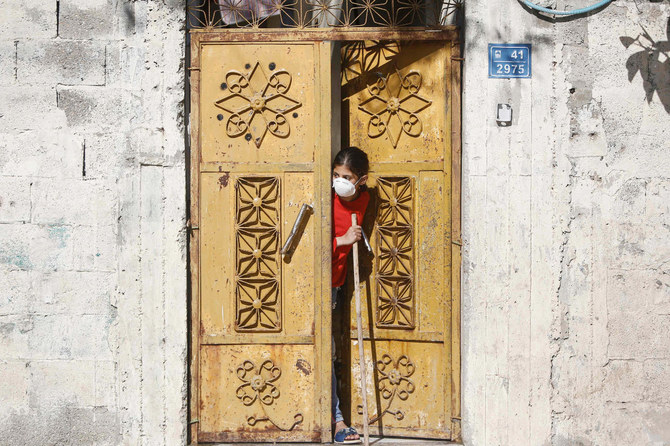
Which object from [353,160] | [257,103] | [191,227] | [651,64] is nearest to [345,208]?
[353,160]

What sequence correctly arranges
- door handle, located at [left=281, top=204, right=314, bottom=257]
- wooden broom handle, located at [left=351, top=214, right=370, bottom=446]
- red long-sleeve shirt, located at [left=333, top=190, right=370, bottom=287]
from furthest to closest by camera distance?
1. red long-sleeve shirt, located at [left=333, top=190, right=370, bottom=287]
2. door handle, located at [left=281, top=204, right=314, bottom=257]
3. wooden broom handle, located at [left=351, top=214, right=370, bottom=446]

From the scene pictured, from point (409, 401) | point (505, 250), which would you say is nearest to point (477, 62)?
point (505, 250)

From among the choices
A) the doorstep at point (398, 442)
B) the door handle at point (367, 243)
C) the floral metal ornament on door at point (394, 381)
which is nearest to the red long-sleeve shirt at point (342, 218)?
the door handle at point (367, 243)

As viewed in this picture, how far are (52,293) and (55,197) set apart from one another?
1.98 feet

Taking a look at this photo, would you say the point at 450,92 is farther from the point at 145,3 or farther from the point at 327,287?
the point at 145,3

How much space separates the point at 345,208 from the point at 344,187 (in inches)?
7.9

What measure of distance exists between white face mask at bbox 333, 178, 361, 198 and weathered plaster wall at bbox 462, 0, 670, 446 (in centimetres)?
74

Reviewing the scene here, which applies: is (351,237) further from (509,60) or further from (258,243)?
(509,60)

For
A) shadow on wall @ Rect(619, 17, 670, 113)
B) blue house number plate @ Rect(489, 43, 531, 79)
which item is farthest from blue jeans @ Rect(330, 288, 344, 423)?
shadow on wall @ Rect(619, 17, 670, 113)

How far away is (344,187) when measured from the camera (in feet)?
13.9

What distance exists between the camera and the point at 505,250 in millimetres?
4207

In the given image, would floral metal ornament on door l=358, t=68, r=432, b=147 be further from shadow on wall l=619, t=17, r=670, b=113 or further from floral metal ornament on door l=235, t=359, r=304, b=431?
floral metal ornament on door l=235, t=359, r=304, b=431

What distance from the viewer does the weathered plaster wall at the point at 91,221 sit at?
4.22 meters

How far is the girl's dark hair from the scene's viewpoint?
4.31m
